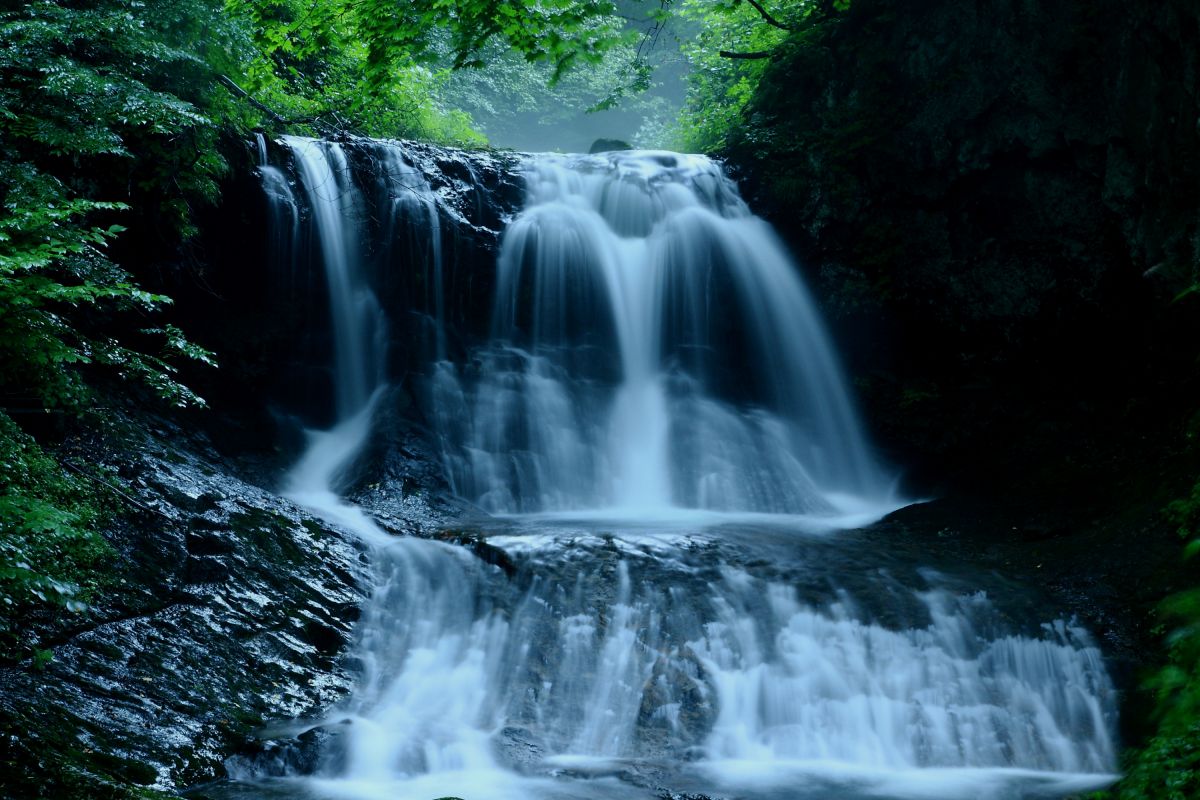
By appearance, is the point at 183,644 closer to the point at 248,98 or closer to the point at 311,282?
the point at 311,282

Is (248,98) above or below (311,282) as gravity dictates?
above

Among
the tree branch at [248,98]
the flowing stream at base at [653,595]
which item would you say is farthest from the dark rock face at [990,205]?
the tree branch at [248,98]

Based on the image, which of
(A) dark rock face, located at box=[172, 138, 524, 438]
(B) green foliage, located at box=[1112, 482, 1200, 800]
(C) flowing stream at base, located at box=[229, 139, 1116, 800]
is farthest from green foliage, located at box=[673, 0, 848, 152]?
(B) green foliage, located at box=[1112, 482, 1200, 800]

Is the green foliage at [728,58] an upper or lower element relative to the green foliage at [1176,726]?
upper

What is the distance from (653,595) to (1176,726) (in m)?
3.29

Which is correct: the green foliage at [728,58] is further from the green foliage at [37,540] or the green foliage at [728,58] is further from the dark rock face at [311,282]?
the green foliage at [37,540]

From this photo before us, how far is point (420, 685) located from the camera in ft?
18.2

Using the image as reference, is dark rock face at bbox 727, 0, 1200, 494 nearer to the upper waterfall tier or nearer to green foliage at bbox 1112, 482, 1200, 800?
the upper waterfall tier

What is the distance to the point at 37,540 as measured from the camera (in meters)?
3.48

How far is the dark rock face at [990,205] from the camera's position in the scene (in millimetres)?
8672

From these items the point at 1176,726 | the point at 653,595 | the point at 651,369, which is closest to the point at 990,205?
the point at 651,369

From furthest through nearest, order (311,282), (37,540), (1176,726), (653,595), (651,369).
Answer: (651,369) < (311,282) < (653,595) < (1176,726) < (37,540)

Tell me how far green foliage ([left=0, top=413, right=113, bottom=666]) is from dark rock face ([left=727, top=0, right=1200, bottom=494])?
29.8 ft

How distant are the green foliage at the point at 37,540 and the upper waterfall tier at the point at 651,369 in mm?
5200
